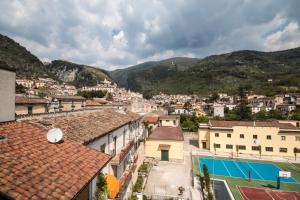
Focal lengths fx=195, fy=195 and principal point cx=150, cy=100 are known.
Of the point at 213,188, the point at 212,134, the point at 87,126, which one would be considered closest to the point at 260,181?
the point at 213,188

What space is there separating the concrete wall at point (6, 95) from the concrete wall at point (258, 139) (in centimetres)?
4128

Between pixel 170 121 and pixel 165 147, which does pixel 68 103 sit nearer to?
pixel 170 121

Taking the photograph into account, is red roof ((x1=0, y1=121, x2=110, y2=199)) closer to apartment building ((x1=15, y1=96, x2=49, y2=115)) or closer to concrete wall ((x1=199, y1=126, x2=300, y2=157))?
apartment building ((x1=15, y1=96, x2=49, y2=115))

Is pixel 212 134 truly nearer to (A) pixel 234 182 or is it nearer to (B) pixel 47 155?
(A) pixel 234 182

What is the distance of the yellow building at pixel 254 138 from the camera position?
42000 millimetres

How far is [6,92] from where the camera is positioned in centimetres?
952

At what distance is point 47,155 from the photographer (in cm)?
823

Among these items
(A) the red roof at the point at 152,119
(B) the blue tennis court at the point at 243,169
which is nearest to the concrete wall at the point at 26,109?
(A) the red roof at the point at 152,119

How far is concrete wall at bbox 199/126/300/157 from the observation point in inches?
1652

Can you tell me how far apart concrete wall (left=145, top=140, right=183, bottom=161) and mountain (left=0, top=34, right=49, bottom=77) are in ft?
492

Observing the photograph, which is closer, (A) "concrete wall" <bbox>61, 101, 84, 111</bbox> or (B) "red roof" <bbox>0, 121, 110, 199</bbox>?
(B) "red roof" <bbox>0, 121, 110, 199</bbox>

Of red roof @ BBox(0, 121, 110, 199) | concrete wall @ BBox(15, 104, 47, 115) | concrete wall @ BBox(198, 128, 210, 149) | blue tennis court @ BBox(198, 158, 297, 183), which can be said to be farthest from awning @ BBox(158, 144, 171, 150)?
red roof @ BBox(0, 121, 110, 199)

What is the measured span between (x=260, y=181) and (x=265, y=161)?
1221 centimetres

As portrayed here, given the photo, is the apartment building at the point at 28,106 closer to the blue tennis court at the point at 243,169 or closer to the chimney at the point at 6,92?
the chimney at the point at 6,92
